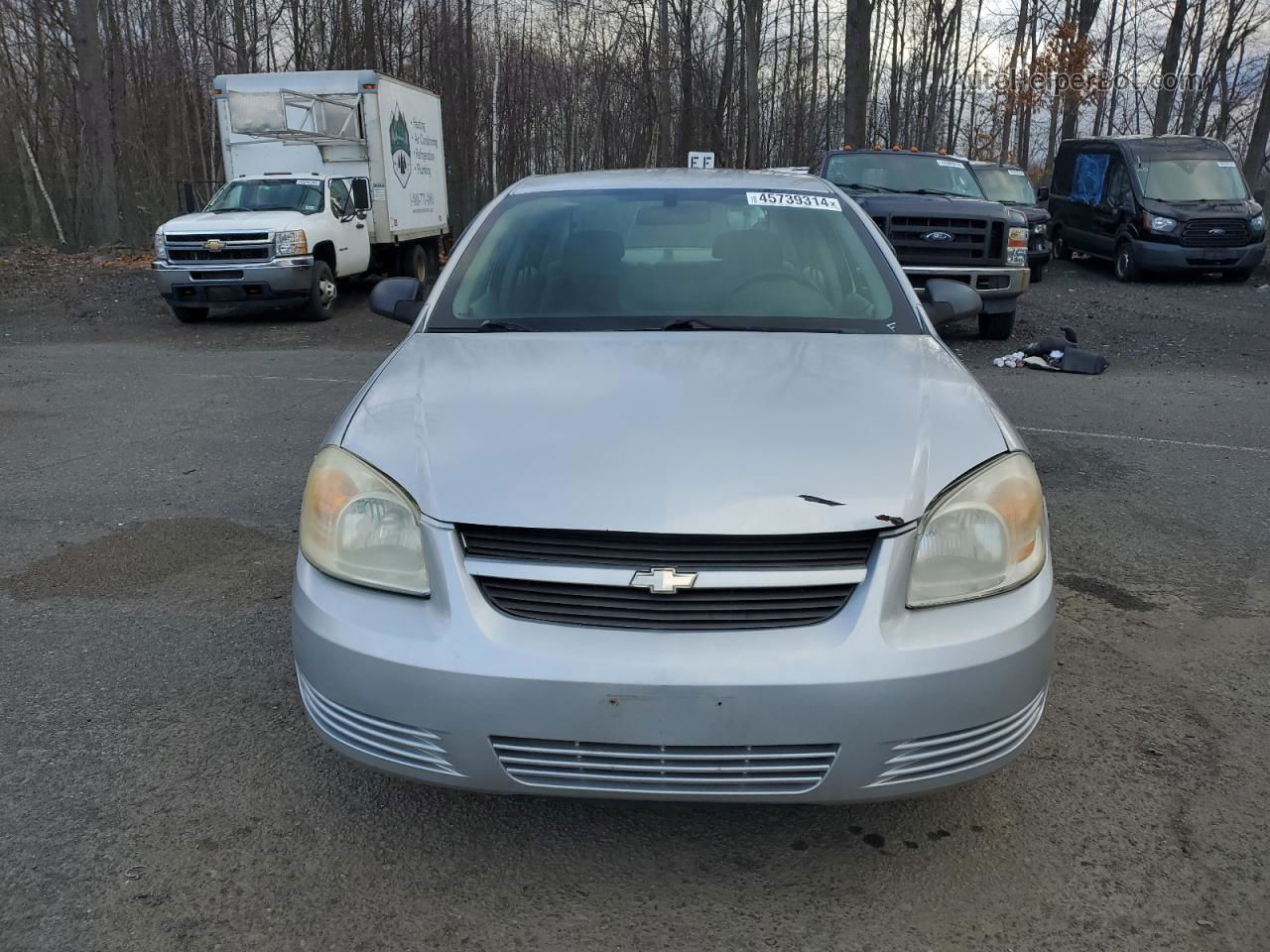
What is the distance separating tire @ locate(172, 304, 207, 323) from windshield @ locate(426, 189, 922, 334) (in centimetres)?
1107

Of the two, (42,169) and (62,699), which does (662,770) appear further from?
(42,169)

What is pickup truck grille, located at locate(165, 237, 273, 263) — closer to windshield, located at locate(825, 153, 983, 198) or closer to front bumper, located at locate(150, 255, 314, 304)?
front bumper, located at locate(150, 255, 314, 304)

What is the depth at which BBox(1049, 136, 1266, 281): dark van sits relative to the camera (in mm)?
16797

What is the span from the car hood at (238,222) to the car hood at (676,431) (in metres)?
11.0

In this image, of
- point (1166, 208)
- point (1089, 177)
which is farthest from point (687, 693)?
point (1089, 177)

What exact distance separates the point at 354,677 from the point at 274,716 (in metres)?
1.15

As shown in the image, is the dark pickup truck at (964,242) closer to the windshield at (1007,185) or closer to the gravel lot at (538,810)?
the gravel lot at (538,810)

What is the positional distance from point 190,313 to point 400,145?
4.45 meters

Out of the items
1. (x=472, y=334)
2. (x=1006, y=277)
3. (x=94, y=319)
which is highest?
(x=472, y=334)

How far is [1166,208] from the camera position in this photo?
17.0m

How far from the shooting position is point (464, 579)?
7.47 ft

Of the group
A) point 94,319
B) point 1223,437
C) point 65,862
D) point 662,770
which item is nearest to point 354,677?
point 662,770

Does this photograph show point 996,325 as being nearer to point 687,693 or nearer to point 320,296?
point 320,296

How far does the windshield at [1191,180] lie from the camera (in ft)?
56.9
